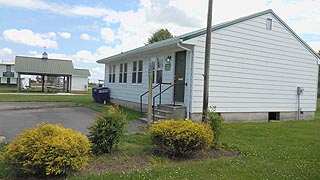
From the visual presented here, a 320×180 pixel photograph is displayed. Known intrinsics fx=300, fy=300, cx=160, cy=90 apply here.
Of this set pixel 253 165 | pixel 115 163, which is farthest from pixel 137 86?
pixel 253 165

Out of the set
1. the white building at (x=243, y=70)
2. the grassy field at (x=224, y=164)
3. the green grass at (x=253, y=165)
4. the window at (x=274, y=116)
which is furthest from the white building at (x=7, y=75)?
the green grass at (x=253, y=165)

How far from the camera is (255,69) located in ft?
42.7

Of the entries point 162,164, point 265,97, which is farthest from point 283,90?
point 162,164

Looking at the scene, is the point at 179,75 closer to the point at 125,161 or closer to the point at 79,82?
the point at 125,161

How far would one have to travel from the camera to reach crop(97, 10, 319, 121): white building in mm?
11367

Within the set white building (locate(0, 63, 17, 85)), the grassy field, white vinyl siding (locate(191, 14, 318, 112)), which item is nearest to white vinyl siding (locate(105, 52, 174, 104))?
white vinyl siding (locate(191, 14, 318, 112))

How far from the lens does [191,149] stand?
649cm

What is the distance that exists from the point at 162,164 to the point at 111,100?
48.4 feet

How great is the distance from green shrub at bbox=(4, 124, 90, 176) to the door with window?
23.9 feet

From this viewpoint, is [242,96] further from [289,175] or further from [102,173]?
[102,173]

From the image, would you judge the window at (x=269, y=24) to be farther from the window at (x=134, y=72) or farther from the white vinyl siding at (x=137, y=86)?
the window at (x=134, y=72)

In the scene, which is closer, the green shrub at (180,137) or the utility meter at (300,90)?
the green shrub at (180,137)

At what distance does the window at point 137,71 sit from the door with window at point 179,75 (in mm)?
3637

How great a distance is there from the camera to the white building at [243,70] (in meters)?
11.4
